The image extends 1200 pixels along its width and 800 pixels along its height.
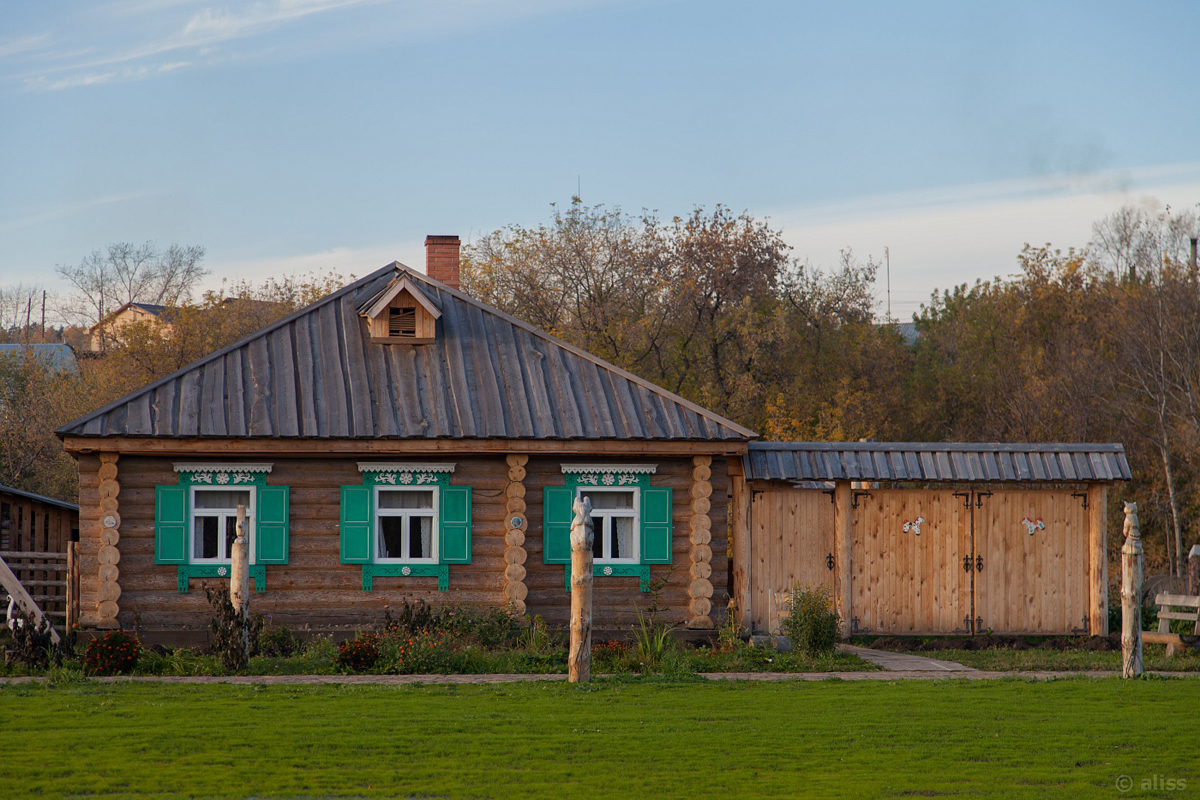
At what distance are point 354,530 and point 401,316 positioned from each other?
3.73 metres

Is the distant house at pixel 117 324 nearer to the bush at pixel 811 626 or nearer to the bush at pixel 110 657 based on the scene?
the bush at pixel 110 657

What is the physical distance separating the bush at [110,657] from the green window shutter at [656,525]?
7303 millimetres

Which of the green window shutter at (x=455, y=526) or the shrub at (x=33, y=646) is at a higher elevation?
the green window shutter at (x=455, y=526)

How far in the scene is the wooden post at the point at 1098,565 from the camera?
18422mm

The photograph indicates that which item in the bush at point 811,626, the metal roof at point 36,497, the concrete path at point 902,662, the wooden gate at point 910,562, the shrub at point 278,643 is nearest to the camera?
the concrete path at point 902,662

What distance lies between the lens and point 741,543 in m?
18.3

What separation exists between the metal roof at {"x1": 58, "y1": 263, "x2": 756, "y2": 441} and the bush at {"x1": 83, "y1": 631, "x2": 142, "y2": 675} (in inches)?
128

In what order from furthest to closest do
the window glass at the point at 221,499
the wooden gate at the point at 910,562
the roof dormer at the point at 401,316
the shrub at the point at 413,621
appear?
1. the roof dormer at the point at 401,316
2. the wooden gate at the point at 910,562
3. the window glass at the point at 221,499
4. the shrub at the point at 413,621

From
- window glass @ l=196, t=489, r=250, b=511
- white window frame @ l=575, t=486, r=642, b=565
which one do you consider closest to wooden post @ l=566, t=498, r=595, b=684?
white window frame @ l=575, t=486, r=642, b=565

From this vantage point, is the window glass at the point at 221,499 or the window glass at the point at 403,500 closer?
the window glass at the point at 221,499

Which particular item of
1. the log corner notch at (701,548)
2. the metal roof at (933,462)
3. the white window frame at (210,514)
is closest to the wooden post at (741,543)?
the metal roof at (933,462)

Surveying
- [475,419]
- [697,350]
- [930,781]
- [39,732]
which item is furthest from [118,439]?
[697,350]

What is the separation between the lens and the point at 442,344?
19.2 meters

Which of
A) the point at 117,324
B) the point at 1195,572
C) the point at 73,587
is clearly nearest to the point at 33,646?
the point at 73,587
